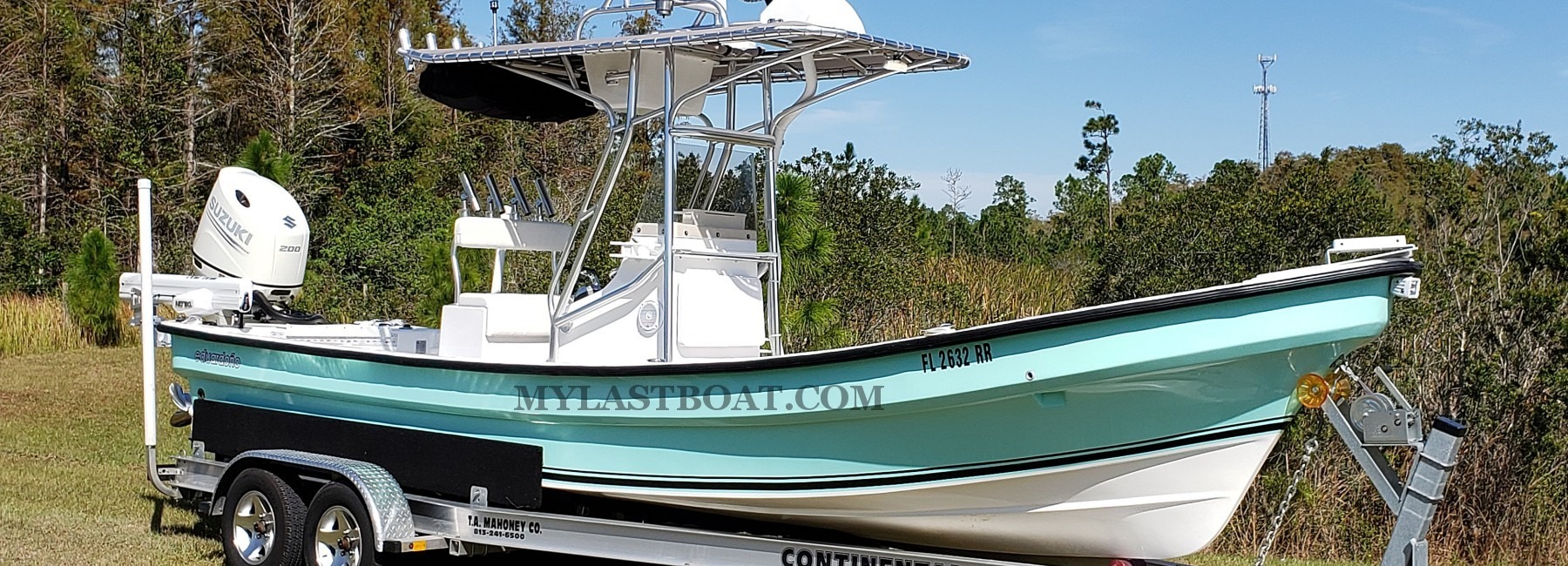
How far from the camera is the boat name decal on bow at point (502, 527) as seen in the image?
19.9 feet

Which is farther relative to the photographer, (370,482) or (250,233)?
(250,233)

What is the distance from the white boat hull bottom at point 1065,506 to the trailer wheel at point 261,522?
2.12 m

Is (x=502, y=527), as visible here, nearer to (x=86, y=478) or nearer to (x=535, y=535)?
(x=535, y=535)

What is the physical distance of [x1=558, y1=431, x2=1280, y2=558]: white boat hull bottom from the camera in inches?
193

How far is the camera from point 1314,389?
4695 mm

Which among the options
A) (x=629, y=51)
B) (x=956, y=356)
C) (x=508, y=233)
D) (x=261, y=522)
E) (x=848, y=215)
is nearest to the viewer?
(x=956, y=356)

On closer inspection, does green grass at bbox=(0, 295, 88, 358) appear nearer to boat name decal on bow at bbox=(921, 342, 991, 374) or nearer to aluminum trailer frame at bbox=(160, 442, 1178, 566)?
aluminum trailer frame at bbox=(160, 442, 1178, 566)

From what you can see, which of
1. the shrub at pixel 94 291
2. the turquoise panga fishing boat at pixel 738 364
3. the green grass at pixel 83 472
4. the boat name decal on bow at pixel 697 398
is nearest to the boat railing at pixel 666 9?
the turquoise panga fishing boat at pixel 738 364

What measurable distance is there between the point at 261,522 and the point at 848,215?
22.0 ft

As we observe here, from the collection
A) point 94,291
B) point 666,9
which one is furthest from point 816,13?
point 94,291

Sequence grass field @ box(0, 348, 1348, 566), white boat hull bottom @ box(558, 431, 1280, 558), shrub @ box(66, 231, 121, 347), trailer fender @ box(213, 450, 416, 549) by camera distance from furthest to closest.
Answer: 1. shrub @ box(66, 231, 121, 347)
2. grass field @ box(0, 348, 1348, 566)
3. trailer fender @ box(213, 450, 416, 549)
4. white boat hull bottom @ box(558, 431, 1280, 558)

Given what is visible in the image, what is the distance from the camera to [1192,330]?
15.4ft

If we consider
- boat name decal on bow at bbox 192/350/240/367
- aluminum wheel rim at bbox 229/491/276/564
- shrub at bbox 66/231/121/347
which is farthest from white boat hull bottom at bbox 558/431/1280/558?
shrub at bbox 66/231/121/347

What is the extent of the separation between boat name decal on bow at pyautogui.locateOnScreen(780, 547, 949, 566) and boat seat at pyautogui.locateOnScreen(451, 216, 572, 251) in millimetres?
2352
